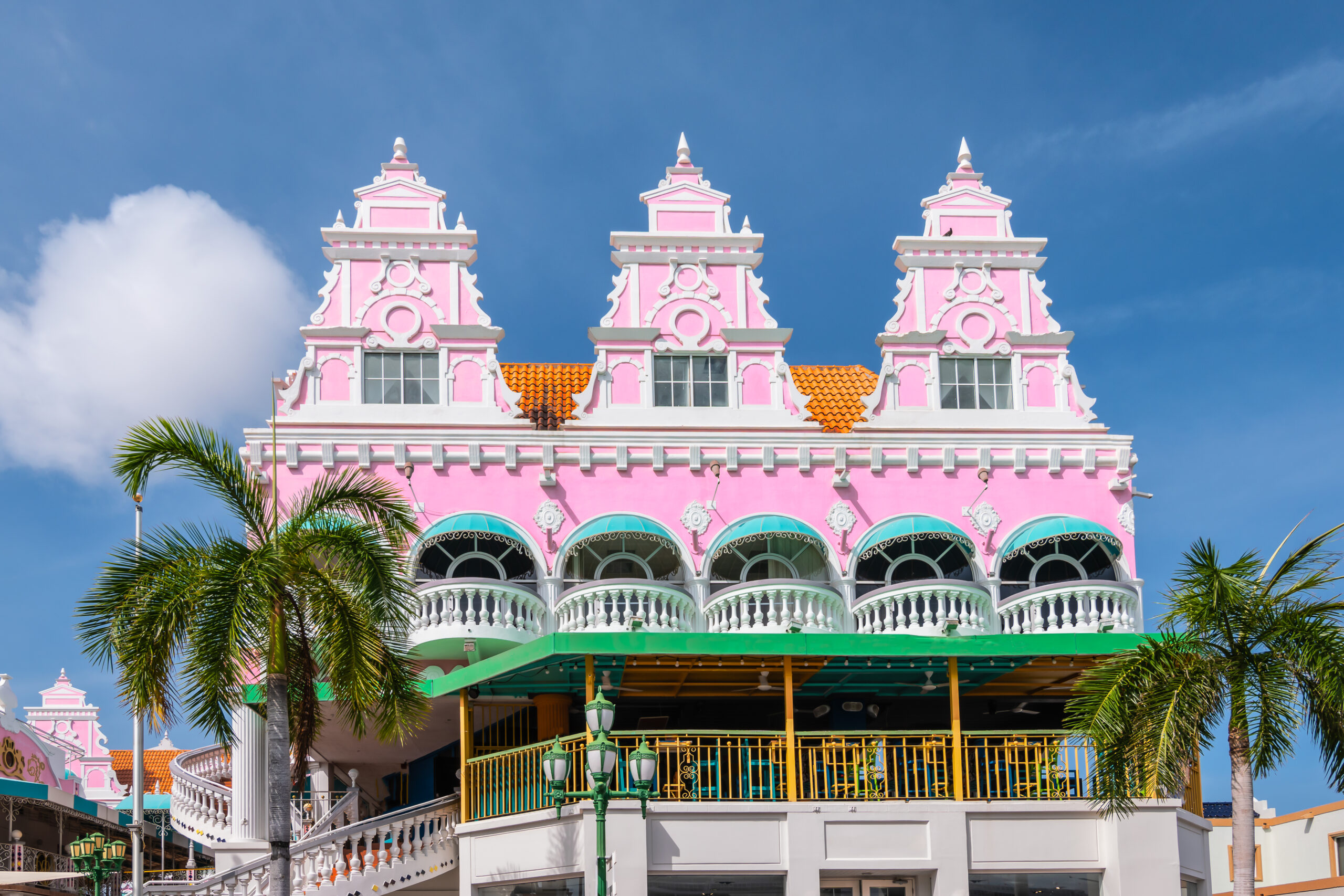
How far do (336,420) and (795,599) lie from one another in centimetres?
906

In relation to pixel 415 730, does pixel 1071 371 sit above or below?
above

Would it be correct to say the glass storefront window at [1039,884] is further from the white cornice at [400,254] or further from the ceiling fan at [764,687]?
the white cornice at [400,254]

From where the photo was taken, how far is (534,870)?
2000 cm

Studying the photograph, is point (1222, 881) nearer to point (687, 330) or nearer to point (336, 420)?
point (687, 330)

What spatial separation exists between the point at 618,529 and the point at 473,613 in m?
3.09

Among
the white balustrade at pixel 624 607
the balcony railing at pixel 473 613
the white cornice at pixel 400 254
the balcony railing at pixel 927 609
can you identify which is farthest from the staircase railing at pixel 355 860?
the white cornice at pixel 400 254

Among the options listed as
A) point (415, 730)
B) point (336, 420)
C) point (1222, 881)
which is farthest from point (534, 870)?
point (1222, 881)

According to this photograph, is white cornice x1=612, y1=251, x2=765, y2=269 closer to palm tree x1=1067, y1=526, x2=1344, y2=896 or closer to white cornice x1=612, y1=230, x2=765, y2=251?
white cornice x1=612, y1=230, x2=765, y2=251

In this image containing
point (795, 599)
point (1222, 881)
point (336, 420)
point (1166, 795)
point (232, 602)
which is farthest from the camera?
point (1222, 881)

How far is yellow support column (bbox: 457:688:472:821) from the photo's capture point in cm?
2116

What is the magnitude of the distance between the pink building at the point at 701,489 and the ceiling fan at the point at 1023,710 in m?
0.10

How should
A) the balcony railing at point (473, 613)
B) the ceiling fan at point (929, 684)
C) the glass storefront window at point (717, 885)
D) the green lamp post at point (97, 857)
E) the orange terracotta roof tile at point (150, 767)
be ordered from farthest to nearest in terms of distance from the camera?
the orange terracotta roof tile at point (150, 767) < the green lamp post at point (97, 857) < the balcony railing at point (473, 613) < the ceiling fan at point (929, 684) < the glass storefront window at point (717, 885)

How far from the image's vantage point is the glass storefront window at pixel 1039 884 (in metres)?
20.3

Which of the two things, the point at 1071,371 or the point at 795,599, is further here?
the point at 1071,371
